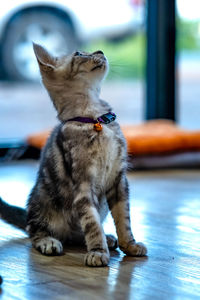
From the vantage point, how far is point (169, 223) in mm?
2518

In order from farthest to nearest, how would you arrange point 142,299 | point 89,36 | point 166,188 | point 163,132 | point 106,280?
1. point 89,36
2. point 163,132
3. point 166,188
4. point 106,280
5. point 142,299

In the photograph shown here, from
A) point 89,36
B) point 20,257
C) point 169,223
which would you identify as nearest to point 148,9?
point 89,36

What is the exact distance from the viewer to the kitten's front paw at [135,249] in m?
2.00

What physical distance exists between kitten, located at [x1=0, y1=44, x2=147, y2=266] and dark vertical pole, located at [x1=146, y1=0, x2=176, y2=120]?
3072mm

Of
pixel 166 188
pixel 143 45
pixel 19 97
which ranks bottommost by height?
pixel 166 188

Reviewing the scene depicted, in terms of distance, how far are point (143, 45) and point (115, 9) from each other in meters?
0.41

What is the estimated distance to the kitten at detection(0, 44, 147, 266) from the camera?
1.98 metres

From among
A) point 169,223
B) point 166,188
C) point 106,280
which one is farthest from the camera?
point 166,188

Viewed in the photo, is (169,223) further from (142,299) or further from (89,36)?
(89,36)

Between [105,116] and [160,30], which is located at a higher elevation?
[160,30]

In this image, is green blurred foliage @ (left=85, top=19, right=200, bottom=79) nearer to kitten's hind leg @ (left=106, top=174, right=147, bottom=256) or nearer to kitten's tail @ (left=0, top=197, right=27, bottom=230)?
kitten's tail @ (left=0, top=197, right=27, bottom=230)

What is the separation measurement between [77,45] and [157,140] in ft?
4.54

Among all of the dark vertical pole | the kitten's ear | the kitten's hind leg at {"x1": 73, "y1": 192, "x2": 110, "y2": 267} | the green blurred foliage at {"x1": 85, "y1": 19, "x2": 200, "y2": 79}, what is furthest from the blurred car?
the kitten's hind leg at {"x1": 73, "y1": 192, "x2": 110, "y2": 267}

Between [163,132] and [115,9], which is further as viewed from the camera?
[115,9]
